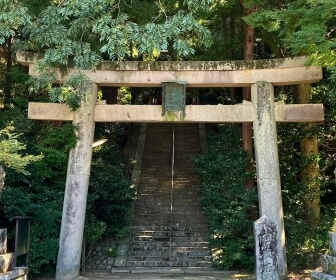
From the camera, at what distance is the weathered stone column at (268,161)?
32.7 feet

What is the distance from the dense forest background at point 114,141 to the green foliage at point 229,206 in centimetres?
3

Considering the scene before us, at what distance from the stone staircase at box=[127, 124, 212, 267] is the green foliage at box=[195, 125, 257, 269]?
737mm

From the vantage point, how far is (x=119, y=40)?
8039mm

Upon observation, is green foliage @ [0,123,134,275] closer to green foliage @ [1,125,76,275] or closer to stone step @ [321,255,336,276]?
green foliage @ [1,125,76,275]

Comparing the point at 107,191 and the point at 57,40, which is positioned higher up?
the point at 57,40

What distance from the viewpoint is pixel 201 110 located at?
10367mm

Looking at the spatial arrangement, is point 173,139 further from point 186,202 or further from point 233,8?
point 233,8

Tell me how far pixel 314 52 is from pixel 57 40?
15.5 ft

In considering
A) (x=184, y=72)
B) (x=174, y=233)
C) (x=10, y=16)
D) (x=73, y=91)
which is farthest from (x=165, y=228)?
(x=10, y=16)

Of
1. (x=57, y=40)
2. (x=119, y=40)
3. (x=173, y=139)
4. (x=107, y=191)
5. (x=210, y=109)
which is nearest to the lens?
(x=119, y=40)

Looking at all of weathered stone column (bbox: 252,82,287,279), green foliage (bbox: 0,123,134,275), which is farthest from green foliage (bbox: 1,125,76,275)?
weathered stone column (bbox: 252,82,287,279)

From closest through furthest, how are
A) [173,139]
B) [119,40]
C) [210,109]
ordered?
[119,40], [210,109], [173,139]

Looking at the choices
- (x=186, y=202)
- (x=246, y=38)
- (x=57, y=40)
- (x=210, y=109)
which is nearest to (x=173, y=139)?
(x=186, y=202)

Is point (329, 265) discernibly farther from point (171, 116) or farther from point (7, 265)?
point (7, 265)
